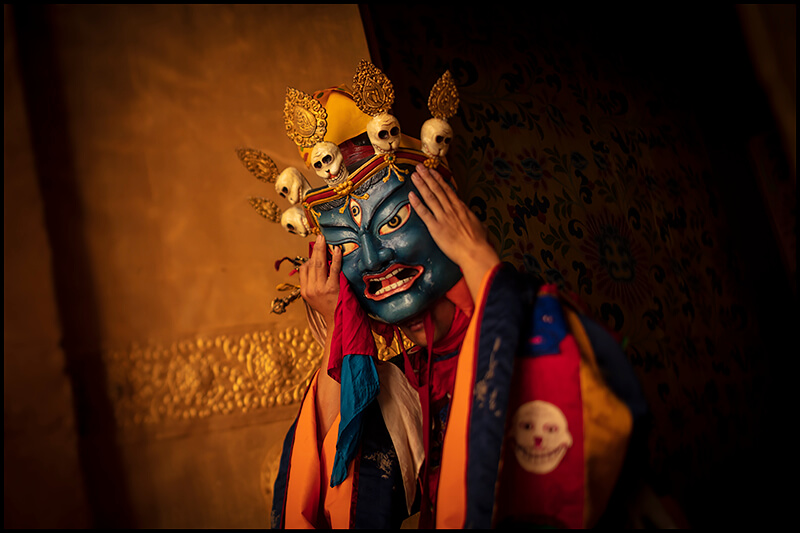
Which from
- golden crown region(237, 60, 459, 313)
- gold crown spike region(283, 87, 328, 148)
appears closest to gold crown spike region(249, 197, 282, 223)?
golden crown region(237, 60, 459, 313)

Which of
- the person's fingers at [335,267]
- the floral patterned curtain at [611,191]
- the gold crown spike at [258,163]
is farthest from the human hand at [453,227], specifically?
the floral patterned curtain at [611,191]

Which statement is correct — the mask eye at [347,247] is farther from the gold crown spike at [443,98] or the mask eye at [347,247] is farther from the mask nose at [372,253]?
the gold crown spike at [443,98]

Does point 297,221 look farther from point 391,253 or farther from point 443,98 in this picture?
point 443,98

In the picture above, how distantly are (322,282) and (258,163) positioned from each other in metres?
0.41

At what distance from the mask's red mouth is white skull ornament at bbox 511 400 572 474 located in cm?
45

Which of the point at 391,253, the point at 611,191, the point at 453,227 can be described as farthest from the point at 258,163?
the point at 611,191

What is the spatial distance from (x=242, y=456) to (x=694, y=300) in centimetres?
244

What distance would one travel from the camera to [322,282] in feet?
4.69

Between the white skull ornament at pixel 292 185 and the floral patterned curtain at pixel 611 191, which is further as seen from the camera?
the floral patterned curtain at pixel 611 191

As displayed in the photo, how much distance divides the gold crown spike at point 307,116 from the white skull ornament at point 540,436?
90 centimetres

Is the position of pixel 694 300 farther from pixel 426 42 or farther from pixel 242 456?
pixel 242 456

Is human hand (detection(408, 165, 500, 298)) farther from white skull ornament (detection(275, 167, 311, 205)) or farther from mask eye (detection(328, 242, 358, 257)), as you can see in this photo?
white skull ornament (detection(275, 167, 311, 205))

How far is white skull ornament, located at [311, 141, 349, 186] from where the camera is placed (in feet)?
4.41

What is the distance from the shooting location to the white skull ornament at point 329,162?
1.34 metres
